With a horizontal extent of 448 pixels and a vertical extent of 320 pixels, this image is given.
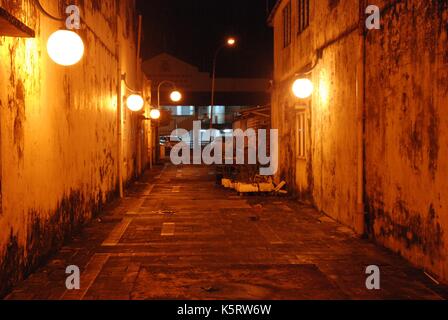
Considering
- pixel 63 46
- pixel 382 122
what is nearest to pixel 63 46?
pixel 63 46

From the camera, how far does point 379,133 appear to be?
9195 mm

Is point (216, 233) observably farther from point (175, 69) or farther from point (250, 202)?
point (175, 69)

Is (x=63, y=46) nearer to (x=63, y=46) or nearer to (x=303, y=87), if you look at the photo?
(x=63, y=46)

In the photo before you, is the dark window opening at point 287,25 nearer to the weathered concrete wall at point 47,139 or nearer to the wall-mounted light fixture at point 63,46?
the weathered concrete wall at point 47,139

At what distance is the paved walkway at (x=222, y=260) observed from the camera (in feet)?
21.8

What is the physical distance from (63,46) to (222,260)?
14.0 ft

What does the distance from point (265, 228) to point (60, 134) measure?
480cm

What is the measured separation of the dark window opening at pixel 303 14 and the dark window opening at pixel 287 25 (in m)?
1.54

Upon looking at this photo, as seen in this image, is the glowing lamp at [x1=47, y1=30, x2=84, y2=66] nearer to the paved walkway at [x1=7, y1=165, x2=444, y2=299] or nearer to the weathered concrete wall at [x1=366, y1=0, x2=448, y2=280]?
the paved walkway at [x1=7, y1=165, x2=444, y2=299]

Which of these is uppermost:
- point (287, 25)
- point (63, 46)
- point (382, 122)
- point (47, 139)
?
point (287, 25)

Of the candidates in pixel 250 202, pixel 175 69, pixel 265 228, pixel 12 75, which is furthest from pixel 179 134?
pixel 12 75

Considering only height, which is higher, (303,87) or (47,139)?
(303,87)

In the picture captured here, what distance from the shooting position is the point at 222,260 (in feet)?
27.2

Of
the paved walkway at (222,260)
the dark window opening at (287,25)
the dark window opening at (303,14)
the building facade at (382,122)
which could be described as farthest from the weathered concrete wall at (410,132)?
the dark window opening at (287,25)
